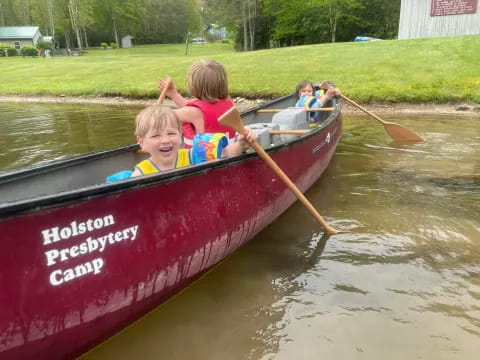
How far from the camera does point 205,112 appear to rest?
12.9ft

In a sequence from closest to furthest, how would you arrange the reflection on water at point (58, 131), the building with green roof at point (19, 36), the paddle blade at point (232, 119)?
the paddle blade at point (232, 119) < the reflection on water at point (58, 131) < the building with green roof at point (19, 36)

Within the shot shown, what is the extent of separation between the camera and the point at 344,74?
1605 cm

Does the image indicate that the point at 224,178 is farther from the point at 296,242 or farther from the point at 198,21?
the point at 198,21

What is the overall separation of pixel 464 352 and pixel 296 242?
1968mm

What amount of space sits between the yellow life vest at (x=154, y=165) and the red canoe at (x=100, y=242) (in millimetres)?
404

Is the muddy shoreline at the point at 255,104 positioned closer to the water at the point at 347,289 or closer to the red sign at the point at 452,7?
the water at the point at 347,289

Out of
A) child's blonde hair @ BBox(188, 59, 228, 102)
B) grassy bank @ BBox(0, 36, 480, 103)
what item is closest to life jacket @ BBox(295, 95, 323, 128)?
child's blonde hair @ BBox(188, 59, 228, 102)

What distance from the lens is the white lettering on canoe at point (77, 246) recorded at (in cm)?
224

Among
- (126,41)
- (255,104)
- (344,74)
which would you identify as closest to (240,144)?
(255,104)

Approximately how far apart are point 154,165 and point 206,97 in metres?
0.95

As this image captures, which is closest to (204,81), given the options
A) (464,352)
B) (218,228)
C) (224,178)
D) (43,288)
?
(224,178)

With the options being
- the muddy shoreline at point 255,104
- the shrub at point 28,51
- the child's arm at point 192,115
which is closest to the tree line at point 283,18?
the shrub at point 28,51

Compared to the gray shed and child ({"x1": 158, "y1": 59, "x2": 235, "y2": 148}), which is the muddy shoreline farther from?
the gray shed

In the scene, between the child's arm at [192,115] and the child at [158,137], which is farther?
the child's arm at [192,115]
